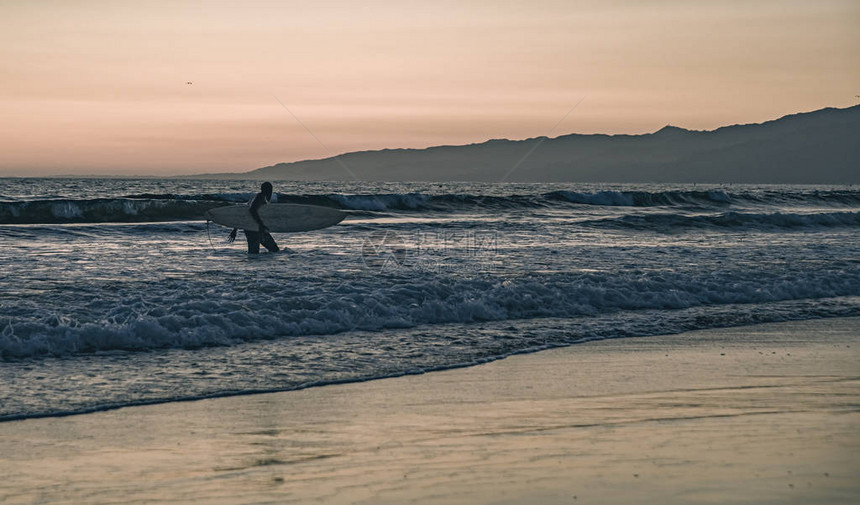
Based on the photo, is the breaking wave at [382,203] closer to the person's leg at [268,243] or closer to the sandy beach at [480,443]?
the person's leg at [268,243]

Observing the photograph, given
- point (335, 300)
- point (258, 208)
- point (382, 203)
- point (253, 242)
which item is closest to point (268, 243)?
point (253, 242)

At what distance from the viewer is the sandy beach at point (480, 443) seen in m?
3.92

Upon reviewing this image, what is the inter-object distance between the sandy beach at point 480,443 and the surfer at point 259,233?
10.3 metres

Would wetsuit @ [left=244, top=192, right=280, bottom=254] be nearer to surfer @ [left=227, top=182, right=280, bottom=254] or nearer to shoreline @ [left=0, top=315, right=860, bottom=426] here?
surfer @ [left=227, top=182, right=280, bottom=254]

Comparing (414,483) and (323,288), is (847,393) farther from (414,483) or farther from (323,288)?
(323,288)

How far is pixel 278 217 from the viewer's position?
712 inches

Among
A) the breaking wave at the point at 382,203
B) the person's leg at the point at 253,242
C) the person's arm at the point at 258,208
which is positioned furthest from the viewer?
the breaking wave at the point at 382,203

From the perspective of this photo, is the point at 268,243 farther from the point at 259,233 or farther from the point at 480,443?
the point at 480,443

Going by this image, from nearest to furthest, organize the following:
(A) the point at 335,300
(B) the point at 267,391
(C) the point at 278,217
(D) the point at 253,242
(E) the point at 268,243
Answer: (B) the point at 267,391 → (A) the point at 335,300 → (D) the point at 253,242 → (E) the point at 268,243 → (C) the point at 278,217

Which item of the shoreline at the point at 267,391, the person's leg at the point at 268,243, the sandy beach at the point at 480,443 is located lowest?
the shoreline at the point at 267,391

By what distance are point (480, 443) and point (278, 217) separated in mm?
14052

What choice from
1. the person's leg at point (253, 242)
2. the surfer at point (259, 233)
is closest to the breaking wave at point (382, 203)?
the surfer at point (259, 233)

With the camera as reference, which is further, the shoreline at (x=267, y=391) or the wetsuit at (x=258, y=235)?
the wetsuit at (x=258, y=235)

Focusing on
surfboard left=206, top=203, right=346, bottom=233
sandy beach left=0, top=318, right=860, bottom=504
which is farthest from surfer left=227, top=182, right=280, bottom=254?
sandy beach left=0, top=318, right=860, bottom=504
